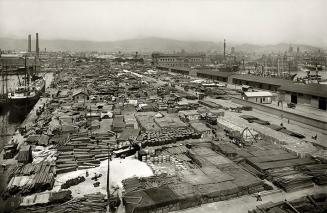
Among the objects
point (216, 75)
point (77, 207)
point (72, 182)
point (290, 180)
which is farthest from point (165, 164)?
point (216, 75)

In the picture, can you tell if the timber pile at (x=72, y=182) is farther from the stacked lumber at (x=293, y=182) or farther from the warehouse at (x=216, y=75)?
the warehouse at (x=216, y=75)

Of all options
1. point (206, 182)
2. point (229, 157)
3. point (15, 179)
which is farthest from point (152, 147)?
point (15, 179)

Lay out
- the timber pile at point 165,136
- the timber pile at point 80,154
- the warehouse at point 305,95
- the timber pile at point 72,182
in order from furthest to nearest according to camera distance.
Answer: the warehouse at point 305,95 < the timber pile at point 165,136 < the timber pile at point 80,154 < the timber pile at point 72,182

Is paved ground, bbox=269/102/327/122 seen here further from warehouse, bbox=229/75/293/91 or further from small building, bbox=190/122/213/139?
small building, bbox=190/122/213/139

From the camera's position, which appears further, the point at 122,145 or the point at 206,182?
the point at 122,145

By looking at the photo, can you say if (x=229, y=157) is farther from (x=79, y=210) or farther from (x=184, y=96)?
(x=184, y=96)

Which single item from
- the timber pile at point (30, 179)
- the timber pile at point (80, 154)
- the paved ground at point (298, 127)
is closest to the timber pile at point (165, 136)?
the timber pile at point (80, 154)
